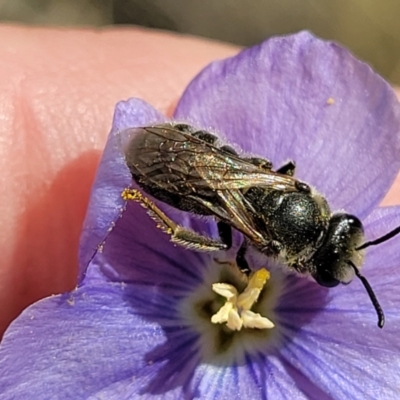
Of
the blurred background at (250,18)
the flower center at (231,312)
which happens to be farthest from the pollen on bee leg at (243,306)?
the blurred background at (250,18)

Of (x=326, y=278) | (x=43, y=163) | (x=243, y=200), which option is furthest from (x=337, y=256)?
(x=43, y=163)

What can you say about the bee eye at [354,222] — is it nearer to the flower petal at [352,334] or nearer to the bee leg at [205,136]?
the flower petal at [352,334]

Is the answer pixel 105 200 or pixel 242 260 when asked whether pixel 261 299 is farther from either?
pixel 105 200

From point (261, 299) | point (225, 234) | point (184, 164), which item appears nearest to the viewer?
point (184, 164)

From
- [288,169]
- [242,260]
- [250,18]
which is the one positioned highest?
[288,169]

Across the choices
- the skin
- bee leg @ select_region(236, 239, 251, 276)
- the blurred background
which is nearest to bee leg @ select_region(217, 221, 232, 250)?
bee leg @ select_region(236, 239, 251, 276)

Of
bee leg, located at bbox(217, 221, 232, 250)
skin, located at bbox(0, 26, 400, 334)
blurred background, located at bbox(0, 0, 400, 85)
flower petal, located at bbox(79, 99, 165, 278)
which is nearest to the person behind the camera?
flower petal, located at bbox(79, 99, 165, 278)

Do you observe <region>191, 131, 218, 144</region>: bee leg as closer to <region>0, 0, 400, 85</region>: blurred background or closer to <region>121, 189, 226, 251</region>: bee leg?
<region>121, 189, 226, 251</region>: bee leg
